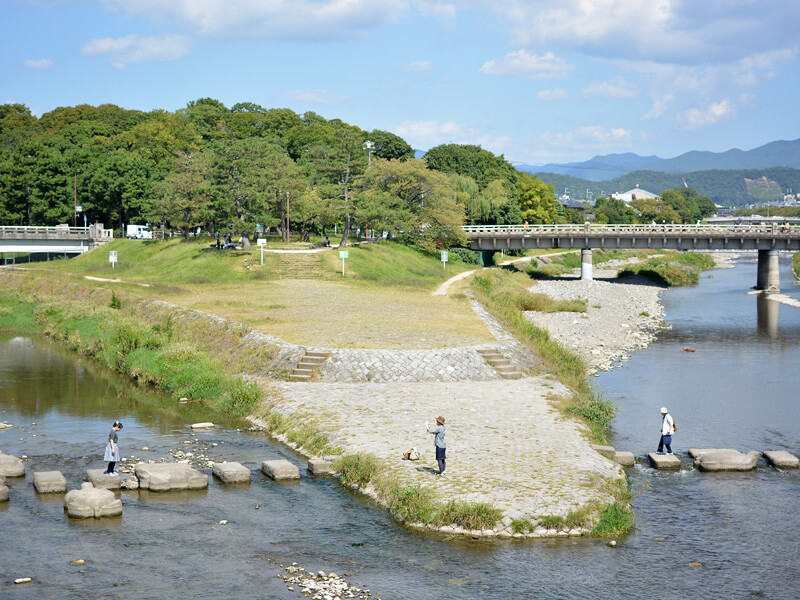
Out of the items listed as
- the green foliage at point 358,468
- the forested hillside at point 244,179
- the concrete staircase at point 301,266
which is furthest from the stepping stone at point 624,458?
the forested hillside at point 244,179

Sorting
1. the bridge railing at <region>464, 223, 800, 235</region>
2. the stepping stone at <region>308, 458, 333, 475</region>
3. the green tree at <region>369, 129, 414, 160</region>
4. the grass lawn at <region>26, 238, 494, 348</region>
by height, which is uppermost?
the green tree at <region>369, 129, 414, 160</region>

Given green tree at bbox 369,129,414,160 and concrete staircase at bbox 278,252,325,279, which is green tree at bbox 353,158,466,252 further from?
green tree at bbox 369,129,414,160

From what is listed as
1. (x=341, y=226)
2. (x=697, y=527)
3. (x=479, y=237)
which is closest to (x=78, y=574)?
(x=697, y=527)

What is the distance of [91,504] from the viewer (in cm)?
2164

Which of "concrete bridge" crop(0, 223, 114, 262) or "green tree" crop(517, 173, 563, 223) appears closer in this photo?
"concrete bridge" crop(0, 223, 114, 262)

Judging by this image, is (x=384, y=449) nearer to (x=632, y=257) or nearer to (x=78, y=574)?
(x=78, y=574)

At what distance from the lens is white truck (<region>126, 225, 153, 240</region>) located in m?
103

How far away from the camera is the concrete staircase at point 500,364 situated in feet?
124

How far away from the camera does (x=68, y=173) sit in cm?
10512

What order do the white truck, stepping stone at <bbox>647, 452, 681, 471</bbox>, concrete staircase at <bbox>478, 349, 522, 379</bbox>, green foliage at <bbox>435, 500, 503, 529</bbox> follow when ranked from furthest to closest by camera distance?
the white truck < concrete staircase at <bbox>478, 349, 522, 379</bbox> < stepping stone at <bbox>647, 452, 681, 471</bbox> < green foliage at <bbox>435, 500, 503, 529</bbox>

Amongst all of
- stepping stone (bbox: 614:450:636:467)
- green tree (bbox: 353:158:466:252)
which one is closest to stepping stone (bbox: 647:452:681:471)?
stepping stone (bbox: 614:450:636:467)

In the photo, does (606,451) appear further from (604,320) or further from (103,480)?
(604,320)

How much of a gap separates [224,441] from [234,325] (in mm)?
15390

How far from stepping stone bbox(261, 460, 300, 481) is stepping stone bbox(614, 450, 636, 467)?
1040 centimetres
